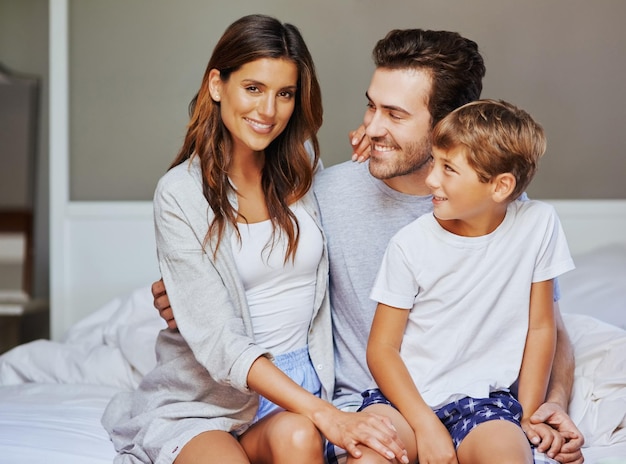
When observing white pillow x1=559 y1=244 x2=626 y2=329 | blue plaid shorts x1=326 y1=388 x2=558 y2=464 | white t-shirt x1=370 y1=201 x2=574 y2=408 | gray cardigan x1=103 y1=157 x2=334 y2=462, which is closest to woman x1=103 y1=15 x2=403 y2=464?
gray cardigan x1=103 y1=157 x2=334 y2=462

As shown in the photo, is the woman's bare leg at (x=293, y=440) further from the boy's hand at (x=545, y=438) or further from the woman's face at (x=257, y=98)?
the woman's face at (x=257, y=98)

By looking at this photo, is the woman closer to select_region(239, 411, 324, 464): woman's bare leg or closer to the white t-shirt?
select_region(239, 411, 324, 464): woman's bare leg

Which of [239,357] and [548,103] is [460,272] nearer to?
[239,357]

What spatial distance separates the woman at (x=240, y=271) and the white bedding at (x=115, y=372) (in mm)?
136

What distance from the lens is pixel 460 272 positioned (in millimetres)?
1600

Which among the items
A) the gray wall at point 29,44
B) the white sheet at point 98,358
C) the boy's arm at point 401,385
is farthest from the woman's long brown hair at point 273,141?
the gray wall at point 29,44

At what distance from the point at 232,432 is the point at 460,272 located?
54 cm

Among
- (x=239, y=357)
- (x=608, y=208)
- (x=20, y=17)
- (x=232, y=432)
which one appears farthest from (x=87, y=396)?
(x=20, y=17)

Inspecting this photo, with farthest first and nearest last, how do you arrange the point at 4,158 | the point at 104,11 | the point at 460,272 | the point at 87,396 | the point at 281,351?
the point at 4,158 → the point at 104,11 → the point at 87,396 → the point at 281,351 → the point at 460,272

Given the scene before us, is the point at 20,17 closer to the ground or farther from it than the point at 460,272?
farther from it

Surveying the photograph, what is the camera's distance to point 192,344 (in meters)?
1.58

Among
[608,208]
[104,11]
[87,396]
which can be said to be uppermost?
[104,11]

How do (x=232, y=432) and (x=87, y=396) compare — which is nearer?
(x=232, y=432)

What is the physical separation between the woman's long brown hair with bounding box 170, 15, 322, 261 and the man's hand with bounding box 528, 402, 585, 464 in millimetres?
579
